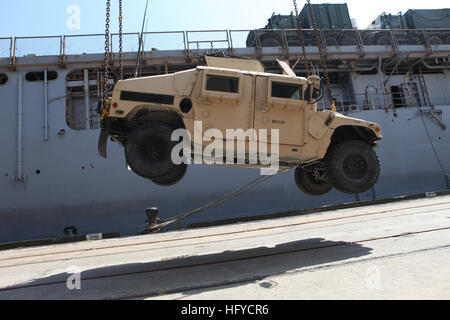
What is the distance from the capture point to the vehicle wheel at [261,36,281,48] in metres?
16.3

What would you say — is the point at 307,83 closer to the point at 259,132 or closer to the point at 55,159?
the point at 259,132

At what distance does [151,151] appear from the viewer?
4664 millimetres

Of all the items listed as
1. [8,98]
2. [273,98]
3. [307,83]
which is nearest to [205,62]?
[273,98]

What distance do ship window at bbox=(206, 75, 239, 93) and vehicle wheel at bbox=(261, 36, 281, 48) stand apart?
12863mm

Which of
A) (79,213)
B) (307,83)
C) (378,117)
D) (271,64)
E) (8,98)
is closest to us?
(307,83)

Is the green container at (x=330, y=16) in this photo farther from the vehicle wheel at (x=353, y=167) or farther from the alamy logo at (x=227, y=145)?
the alamy logo at (x=227, y=145)

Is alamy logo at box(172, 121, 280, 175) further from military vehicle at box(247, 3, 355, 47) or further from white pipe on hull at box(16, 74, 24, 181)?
military vehicle at box(247, 3, 355, 47)

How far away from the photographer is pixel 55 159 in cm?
1287

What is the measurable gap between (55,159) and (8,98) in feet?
12.6

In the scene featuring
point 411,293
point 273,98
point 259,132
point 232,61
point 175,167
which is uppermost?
point 232,61

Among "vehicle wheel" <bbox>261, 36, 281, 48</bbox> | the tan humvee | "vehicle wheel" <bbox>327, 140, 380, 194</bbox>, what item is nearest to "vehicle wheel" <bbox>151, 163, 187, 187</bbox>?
the tan humvee

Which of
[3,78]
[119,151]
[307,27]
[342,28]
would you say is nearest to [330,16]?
[342,28]

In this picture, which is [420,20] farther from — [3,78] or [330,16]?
[3,78]

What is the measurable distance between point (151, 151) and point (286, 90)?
2.47 metres
